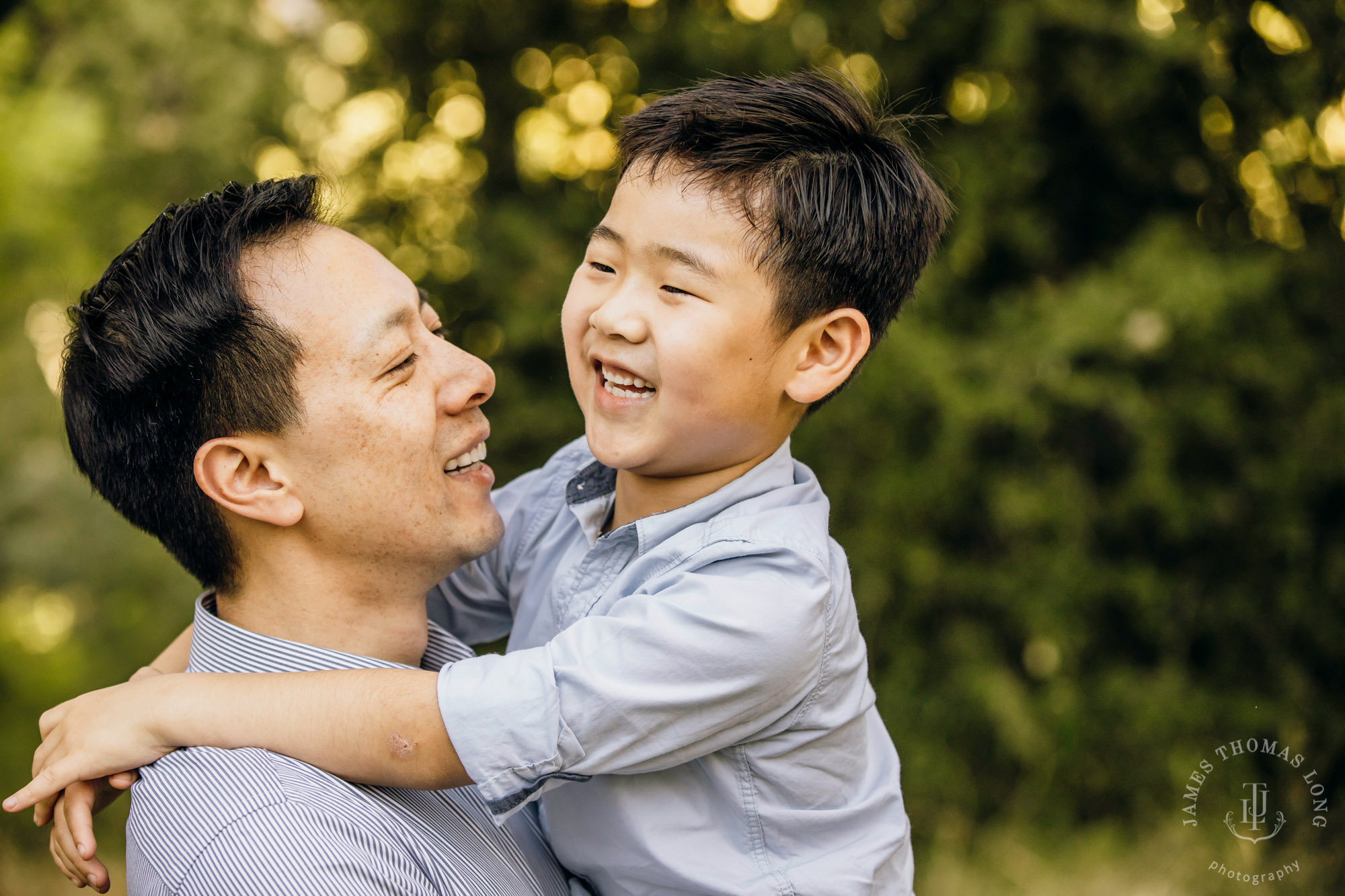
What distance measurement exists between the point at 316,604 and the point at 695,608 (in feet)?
2.54

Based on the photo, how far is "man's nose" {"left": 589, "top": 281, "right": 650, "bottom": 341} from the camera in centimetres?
175

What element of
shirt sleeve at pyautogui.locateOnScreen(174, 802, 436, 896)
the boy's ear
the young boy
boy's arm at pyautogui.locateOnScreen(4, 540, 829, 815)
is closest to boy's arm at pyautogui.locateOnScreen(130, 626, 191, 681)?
the young boy

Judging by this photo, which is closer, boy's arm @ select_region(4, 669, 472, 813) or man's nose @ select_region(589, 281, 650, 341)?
boy's arm @ select_region(4, 669, 472, 813)

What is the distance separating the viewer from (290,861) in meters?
1.37

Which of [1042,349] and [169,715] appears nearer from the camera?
[169,715]

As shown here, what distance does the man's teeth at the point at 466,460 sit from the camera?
1985 mm

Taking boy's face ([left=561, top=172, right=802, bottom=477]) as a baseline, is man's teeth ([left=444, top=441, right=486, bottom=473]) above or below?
below

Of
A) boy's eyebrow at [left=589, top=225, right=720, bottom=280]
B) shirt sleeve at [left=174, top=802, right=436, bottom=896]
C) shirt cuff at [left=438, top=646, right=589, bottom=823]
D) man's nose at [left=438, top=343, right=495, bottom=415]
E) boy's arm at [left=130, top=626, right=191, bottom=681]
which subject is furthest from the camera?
boy's arm at [left=130, top=626, right=191, bottom=681]

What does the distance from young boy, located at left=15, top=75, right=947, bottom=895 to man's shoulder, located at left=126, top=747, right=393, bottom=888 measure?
4 centimetres

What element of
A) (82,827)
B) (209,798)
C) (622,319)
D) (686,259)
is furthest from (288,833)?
(686,259)

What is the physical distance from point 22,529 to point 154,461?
510 centimetres

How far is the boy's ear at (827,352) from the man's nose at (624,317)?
0.96 ft

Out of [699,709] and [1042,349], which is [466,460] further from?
[1042,349]

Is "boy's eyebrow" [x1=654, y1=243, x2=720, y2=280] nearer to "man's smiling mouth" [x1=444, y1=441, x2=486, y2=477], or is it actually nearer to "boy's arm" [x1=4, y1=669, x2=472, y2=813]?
"man's smiling mouth" [x1=444, y1=441, x2=486, y2=477]
